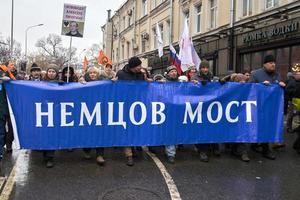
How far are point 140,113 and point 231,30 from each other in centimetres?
1289

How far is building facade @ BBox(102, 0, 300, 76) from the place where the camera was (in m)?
15.2

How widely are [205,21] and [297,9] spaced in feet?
27.2

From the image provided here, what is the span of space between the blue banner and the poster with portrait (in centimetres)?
231

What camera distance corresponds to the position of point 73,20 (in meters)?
8.79

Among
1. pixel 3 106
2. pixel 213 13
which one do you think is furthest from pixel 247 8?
pixel 3 106

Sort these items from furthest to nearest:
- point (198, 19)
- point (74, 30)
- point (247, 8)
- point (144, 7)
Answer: point (144, 7) → point (198, 19) → point (247, 8) → point (74, 30)

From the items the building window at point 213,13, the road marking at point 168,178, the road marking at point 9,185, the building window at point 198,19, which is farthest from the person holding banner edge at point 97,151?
the building window at point 198,19

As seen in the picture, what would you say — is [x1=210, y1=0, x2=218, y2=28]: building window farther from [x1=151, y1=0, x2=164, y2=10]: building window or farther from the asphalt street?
the asphalt street

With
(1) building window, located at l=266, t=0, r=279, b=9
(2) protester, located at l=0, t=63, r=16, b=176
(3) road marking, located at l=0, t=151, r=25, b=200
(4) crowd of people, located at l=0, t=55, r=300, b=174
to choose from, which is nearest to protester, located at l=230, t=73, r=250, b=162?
(4) crowd of people, located at l=0, t=55, r=300, b=174

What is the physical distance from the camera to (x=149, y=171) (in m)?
6.44

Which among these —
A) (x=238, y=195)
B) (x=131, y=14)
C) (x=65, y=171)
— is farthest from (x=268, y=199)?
(x=131, y=14)

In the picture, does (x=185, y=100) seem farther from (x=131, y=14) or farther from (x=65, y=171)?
(x=131, y=14)

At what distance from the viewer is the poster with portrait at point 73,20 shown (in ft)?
28.6

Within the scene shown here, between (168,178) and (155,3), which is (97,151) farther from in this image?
(155,3)
